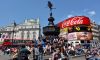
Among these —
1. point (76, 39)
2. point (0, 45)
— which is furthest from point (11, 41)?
point (76, 39)

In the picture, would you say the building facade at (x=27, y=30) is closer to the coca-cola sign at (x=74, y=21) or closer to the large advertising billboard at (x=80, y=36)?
the large advertising billboard at (x=80, y=36)

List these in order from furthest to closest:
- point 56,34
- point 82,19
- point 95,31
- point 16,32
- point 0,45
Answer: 1. point 16,32
2. point 95,31
3. point 0,45
4. point 82,19
5. point 56,34

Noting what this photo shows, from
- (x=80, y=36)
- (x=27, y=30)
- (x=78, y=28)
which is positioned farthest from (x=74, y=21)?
(x=27, y=30)

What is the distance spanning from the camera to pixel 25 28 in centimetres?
17438

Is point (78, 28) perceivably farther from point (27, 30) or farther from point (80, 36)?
point (27, 30)

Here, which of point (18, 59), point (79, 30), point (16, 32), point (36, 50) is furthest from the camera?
point (16, 32)

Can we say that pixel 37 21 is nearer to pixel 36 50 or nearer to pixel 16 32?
pixel 16 32

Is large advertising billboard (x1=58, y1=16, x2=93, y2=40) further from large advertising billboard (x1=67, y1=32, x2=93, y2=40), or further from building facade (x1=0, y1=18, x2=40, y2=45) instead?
building facade (x1=0, y1=18, x2=40, y2=45)

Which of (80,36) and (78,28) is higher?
(78,28)

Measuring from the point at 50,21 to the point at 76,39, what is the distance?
89.6ft

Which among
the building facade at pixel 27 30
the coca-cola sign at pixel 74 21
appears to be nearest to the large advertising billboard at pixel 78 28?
Result: the coca-cola sign at pixel 74 21

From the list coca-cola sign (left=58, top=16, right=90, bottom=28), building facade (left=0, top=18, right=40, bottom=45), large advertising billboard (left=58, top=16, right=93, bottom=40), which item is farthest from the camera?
building facade (left=0, top=18, right=40, bottom=45)

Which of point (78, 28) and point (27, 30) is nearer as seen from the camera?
point (78, 28)

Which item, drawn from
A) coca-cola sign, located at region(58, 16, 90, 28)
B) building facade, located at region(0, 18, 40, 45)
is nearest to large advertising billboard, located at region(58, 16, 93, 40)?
coca-cola sign, located at region(58, 16, 90, 28)
